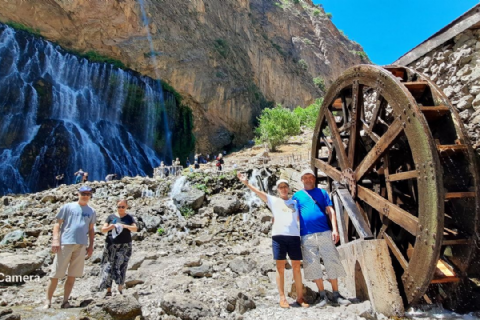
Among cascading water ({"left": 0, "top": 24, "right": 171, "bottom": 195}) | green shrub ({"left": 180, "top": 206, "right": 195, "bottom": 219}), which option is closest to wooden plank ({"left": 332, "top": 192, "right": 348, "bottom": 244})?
green shrub ({"left": 180, "top": 206, "right": 195, "bottom": 219})

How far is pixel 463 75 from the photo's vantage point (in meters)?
4.09

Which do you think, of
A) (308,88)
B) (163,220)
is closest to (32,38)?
(163,220)

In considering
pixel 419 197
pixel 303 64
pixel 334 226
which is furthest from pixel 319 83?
pixel 334 226

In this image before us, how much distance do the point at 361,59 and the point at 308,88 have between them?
2150cm

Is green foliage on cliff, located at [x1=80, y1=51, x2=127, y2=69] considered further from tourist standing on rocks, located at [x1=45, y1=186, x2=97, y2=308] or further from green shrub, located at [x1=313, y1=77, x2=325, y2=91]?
green shrub, located at [x1=313, y1=77, x2=325, y2=91]

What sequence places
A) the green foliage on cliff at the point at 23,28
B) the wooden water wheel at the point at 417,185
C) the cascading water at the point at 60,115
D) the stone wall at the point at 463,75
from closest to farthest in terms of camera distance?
the wooden water wheel at the point at 417,185
the stone wall at the point at 463,75
the cascading water at the point at 60,115
the green foliage on cliff at the point at 23,28

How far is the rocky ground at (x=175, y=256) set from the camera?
10.7 ft

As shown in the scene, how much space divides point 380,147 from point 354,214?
3.12 feet

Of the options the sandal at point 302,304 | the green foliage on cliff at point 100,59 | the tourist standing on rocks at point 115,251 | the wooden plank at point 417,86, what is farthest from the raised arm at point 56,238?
the green foliage on cliff at point 100,59

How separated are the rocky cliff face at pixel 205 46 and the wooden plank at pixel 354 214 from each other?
76.6ft

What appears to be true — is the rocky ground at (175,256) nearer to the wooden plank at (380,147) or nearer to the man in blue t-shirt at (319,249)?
the man in blue t-shirt at (319,249)

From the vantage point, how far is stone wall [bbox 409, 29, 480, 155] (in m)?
3.93

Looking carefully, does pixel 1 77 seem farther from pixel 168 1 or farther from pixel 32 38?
pixel 168 1

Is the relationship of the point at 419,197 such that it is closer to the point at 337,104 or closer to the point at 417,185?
the point at 417,185
